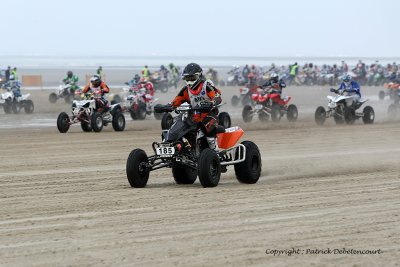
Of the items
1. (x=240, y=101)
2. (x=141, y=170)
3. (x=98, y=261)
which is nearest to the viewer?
(x=98, y=261)

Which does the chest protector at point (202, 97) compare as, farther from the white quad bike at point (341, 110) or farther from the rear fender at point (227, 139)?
the white quad bike at point (341, 110)

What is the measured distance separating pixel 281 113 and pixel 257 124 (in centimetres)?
178

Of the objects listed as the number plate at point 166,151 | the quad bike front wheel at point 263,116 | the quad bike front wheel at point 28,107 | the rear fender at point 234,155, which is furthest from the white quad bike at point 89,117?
the number plate at point 166,151

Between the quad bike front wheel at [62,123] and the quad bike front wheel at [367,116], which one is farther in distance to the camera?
the quad bike front wheel at [367,116]

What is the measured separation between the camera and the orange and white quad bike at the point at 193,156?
459 inches

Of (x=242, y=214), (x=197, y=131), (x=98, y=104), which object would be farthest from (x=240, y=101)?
(x=242, y=214)

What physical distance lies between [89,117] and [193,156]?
12.7m

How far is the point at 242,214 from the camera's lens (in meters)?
9.52

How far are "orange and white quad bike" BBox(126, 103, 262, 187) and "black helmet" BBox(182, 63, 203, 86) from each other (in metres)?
0.40

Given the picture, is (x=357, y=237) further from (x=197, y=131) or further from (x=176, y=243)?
(x=197, y=131)

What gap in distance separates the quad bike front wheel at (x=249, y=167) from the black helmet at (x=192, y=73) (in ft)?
3.62

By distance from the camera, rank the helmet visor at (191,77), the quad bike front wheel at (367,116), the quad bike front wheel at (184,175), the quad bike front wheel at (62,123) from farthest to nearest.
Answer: the quad bike front wheel at (367,116) < the quad bike front wheel at (62,123) < the quad bike front wheel at (184,175) < the helmet visor at (191,77)

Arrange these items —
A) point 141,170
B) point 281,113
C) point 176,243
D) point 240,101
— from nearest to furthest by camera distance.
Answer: point 176,243, point 141,170, point 281,113, point 240,101

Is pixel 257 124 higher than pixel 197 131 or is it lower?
lower
